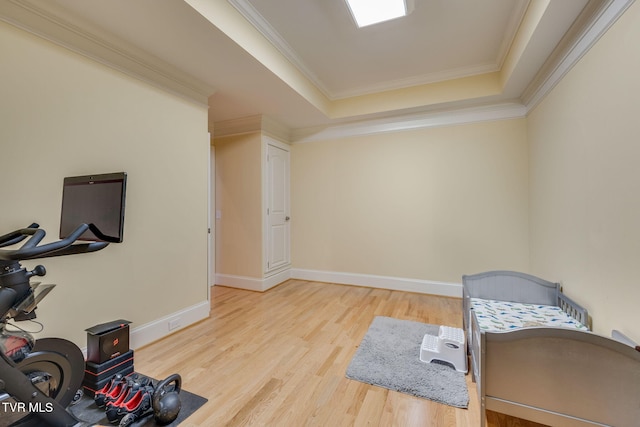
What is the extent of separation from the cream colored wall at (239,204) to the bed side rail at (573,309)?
3.31 metres

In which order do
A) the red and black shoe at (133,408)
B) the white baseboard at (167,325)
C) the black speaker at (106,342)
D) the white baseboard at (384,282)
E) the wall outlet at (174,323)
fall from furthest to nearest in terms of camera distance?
the white baseboard at (384,282) → the wall outlet at (174,323) → the white baseboard at (167,325) → the black speaker at (106,342) → the red and black shoe at (133,408)

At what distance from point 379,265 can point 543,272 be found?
191 cm

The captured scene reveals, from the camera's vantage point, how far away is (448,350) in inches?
77.3

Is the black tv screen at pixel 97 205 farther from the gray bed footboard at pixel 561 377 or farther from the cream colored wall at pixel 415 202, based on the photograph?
the cream colored wall at pixel 415 202

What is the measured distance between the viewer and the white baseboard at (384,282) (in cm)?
363

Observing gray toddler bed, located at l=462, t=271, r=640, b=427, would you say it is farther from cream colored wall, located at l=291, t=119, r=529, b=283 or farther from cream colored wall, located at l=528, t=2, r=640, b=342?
cream colored wall, located at l=291, t=119, r=529, b=283

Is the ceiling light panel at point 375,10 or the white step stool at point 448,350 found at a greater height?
the ceiling light panel at point 375,10

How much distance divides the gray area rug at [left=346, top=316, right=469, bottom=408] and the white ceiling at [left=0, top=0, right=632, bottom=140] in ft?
8.23

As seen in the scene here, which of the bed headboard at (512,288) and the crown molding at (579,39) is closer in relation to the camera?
the crown molding at (579,39)

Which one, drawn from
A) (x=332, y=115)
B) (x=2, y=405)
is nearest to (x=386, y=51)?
(x=332, y=115)

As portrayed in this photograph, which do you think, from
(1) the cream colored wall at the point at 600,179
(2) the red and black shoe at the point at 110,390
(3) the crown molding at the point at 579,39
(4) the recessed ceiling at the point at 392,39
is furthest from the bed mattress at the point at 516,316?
(4) the recessed ceiling at the point at 392,39

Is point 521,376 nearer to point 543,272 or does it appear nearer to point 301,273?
point 543,272

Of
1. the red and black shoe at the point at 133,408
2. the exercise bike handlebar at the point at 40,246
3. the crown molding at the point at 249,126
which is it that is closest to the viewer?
the exercise bike handlebar at the point at 40,246

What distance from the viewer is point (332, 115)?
401cm
